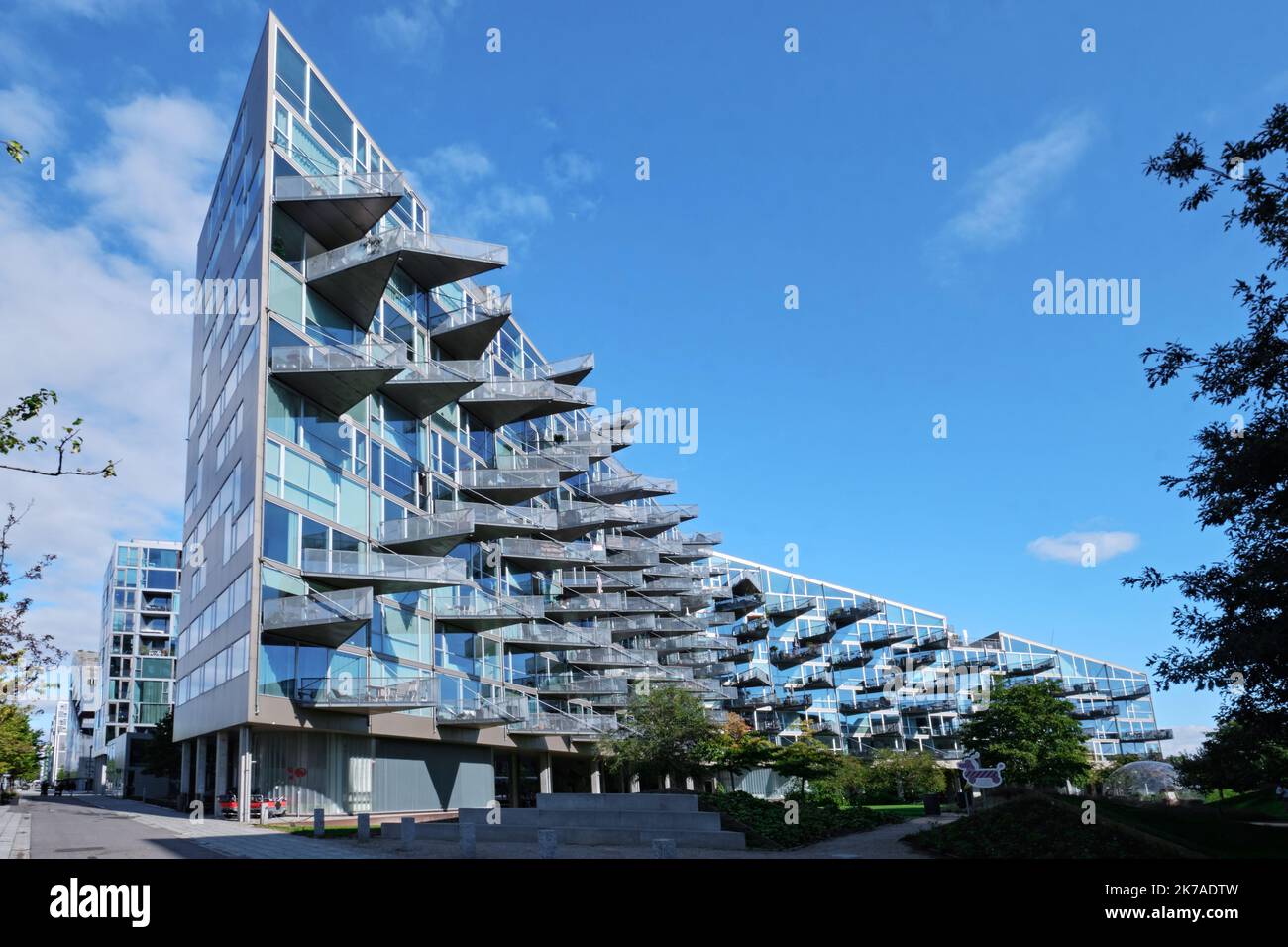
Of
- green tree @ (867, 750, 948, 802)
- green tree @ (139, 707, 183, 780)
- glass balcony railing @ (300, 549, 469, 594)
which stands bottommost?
green tree @ (867, 750, 948, 802)

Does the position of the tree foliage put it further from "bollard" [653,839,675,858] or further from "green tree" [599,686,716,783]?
"green tree" [599,686,716,783]

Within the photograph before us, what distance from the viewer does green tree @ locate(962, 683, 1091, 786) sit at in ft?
157

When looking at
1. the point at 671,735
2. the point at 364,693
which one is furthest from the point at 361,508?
the point at 671,735

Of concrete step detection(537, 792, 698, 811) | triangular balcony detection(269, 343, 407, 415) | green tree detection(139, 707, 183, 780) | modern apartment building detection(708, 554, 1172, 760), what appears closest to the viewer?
concrete step detection(537, 792, 698, 811)

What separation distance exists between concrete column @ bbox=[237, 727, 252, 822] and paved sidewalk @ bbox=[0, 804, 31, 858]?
574cm

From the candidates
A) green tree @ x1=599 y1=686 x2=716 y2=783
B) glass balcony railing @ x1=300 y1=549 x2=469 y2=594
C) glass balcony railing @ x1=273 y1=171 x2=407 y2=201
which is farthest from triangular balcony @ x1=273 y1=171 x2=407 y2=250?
green tree @ x1=599 y1=686 x2=716 y2=783

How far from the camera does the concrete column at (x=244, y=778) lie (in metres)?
30.5

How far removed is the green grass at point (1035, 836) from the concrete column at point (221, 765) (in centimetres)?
2499

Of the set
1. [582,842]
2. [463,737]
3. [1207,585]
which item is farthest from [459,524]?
[1207,585]

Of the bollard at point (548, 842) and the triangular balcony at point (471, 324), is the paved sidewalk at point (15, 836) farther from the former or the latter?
the triangular balcony at point (471, 324)

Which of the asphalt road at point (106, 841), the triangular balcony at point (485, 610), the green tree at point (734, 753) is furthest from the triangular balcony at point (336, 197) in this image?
the green tree at point (734, 753)
